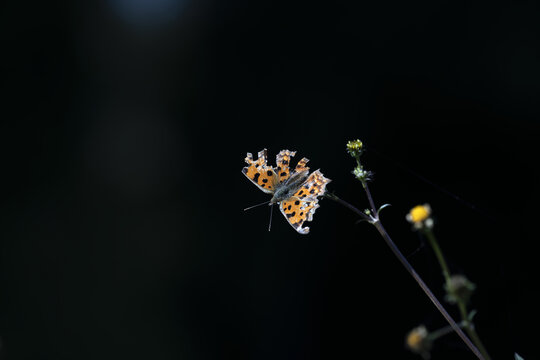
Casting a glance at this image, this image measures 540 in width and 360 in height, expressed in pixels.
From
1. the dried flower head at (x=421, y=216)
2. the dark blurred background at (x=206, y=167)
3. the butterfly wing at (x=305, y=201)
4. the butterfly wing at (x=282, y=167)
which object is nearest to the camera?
the dried flower head at (x=421, y=216)

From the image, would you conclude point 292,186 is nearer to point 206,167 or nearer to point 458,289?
point 458,289

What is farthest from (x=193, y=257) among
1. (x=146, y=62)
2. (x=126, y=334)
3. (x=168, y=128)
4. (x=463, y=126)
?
(x=463, y=126)

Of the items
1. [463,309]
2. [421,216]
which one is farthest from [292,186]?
[463,309]

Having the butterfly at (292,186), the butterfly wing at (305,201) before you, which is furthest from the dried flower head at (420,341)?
the butterfly wing at (305,201)

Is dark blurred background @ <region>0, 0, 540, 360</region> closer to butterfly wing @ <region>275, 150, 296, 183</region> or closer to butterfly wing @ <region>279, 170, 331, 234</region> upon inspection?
butterfly wing @ <region>275, 150, 296, 183</region>

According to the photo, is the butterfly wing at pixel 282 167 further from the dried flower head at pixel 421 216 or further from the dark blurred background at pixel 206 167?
the dark blurred background at pixel 206 167

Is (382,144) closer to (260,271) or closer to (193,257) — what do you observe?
(260,271)
